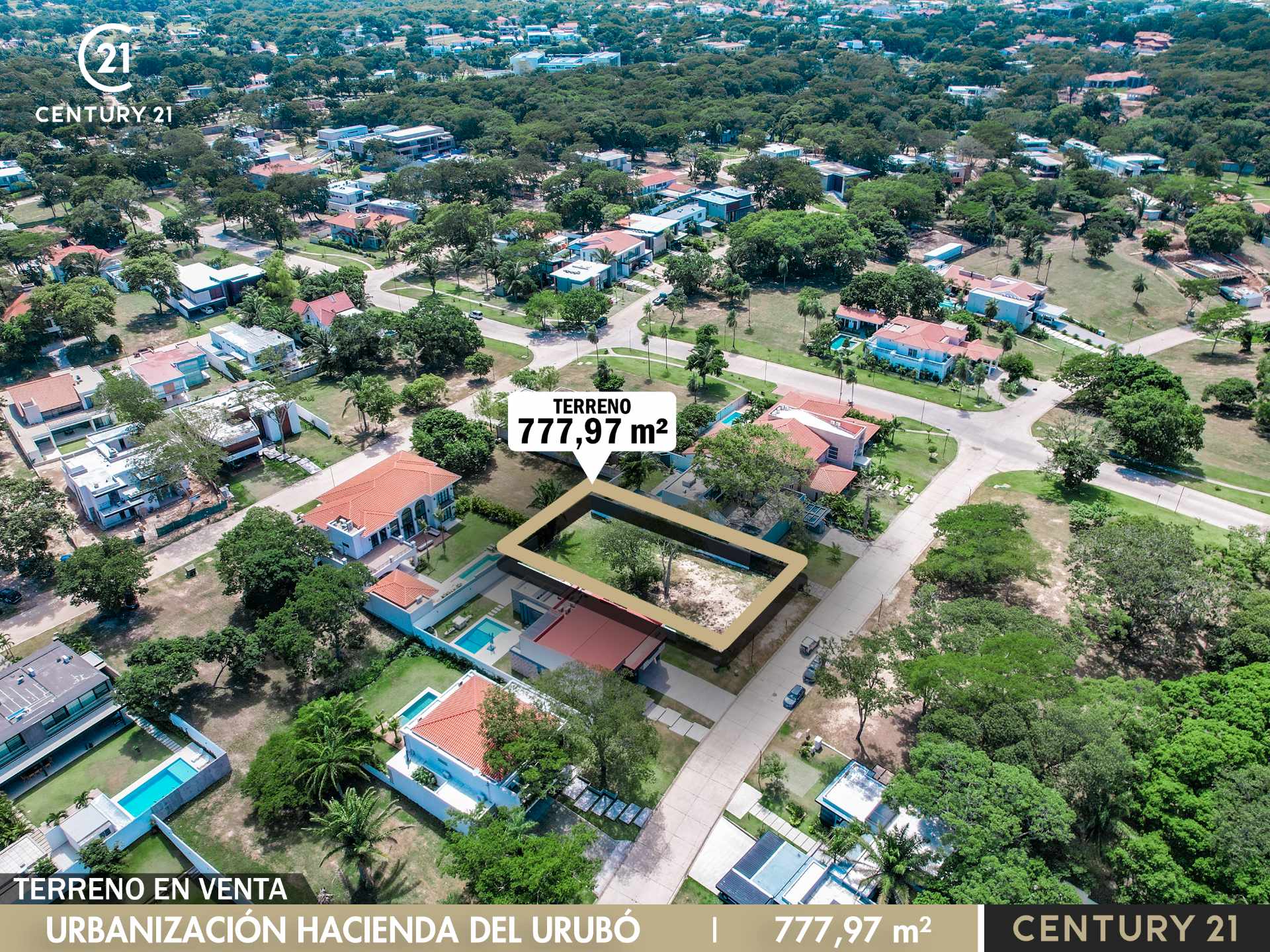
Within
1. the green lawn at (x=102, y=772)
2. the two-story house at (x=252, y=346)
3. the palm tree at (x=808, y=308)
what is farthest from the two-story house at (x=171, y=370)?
the palm tree at (x=808, y=308)

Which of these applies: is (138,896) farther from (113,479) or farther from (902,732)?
(902,732)

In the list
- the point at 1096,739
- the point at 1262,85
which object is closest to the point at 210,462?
the point at 1096,739

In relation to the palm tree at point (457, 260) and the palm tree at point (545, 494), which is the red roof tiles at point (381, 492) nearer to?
the palm tree at point (545, 494)

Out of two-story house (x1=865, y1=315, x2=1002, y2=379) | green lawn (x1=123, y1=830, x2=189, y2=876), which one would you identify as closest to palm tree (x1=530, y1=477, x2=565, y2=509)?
green lawn (x1=123, y1=830, x2=189, y2=876)

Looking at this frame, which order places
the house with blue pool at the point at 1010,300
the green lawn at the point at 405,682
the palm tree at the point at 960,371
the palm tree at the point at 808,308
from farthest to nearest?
the house with blue pool at the point at 1010,300
the palm tree at the point at 808,308
the palm tree at the point at 960,371
the green lawn at the point at 405,682

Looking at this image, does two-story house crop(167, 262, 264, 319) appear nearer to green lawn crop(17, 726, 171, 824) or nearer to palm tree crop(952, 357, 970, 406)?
green lawn crop(17, 726, 171, 824)
